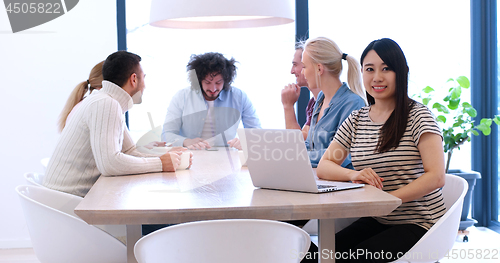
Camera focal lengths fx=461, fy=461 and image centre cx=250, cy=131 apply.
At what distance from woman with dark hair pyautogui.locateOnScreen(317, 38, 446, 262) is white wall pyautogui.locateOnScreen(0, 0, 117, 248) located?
7.76 ft

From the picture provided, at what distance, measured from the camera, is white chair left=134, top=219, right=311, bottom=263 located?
3.69 feet

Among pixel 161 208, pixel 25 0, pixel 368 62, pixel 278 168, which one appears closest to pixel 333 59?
pixel 368 62

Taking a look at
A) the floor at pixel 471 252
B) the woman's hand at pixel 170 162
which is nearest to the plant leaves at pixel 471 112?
the floor at pixel 471 252

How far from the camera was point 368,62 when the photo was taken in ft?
6.05

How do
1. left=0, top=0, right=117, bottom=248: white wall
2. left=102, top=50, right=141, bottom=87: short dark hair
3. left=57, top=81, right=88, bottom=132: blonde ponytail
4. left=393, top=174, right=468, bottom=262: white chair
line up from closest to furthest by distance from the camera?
1. left=393, top=174, right=468, bottom=262: white chair
2. left=102, top=50, right=141, bottom=87: short dark hair
3. left=57, top=81, right=88, bottom=132: blonde ponytail
4. left=0, top=0, right=117, bottom=248: white wall

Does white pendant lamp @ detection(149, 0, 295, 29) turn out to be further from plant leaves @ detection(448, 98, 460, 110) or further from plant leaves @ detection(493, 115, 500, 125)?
plant leaves @ detection(493, 115, 500, 125)

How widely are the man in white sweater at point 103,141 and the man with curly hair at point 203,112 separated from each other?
45cm

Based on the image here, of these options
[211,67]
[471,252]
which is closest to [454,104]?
[471,252]

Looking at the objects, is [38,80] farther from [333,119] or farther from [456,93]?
[456,93]

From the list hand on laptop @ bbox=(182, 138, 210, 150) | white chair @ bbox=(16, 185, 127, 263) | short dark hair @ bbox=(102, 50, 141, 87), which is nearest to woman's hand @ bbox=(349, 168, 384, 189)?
white chair @ bbox=(16, 185, 127, 263)

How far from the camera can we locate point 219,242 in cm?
114

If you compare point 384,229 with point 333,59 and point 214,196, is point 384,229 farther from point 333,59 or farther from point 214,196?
point 333,59

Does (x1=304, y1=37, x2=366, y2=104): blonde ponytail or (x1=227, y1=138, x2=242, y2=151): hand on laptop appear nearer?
(x1=304, y1=37, x2=366, y2=104): blonde ponytail

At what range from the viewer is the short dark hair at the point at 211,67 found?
110 inches
